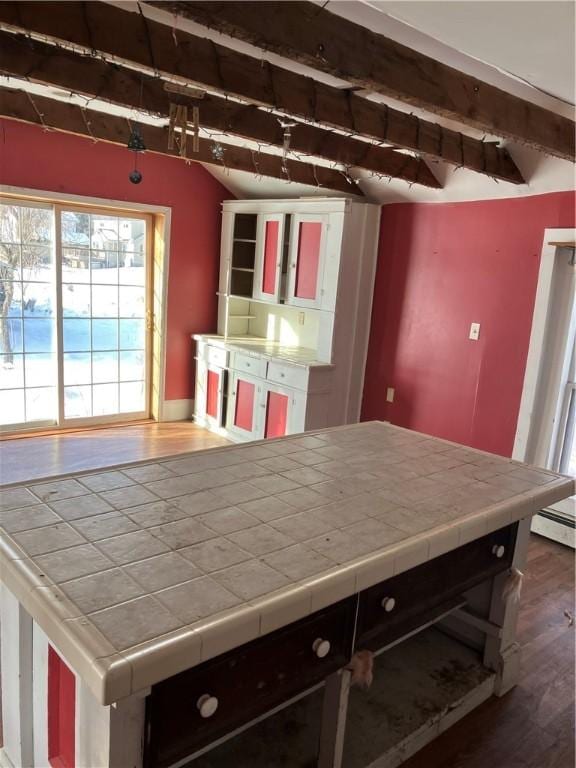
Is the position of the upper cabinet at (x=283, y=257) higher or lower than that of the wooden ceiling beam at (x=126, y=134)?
lower

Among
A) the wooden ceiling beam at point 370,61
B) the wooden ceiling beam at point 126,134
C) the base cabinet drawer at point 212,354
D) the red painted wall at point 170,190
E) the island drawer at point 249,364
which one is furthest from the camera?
the base cabinet drawer at point 212,354

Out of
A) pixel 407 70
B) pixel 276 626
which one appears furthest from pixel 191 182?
pixel 276 626

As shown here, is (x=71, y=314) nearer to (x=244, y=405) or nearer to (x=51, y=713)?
(x=244, y=405)

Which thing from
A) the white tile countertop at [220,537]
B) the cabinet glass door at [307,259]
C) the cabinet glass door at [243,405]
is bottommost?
the cabinet glass door at [243,405]

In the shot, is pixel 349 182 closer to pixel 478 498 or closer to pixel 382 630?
pixel 478 498

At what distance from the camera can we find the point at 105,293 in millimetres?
5090

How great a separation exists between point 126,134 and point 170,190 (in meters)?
1.37

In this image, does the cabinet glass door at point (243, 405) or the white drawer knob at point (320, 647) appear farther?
the cabinet glass door at point (243, 405)

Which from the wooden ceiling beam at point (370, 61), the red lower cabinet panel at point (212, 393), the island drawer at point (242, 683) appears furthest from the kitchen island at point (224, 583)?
the red lower cabinet panel at point (212, 393)

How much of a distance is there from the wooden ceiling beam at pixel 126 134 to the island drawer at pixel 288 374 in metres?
1.40

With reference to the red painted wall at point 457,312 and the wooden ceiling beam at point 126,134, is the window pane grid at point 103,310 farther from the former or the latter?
the red painted wall at point 457,312

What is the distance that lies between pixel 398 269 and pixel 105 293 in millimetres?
2565

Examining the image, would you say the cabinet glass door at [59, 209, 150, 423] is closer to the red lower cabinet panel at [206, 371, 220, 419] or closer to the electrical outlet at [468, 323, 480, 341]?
the red lower cabinet panel at [206, 371, 220, 419]

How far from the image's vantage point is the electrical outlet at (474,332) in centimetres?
396
